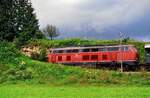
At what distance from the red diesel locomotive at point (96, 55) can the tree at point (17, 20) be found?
10073 mm

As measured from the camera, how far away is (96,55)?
70.9 metres

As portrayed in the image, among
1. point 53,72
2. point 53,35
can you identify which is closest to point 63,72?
point 53,72

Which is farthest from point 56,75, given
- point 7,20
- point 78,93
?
point 7,20

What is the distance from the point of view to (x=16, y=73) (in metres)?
57.9

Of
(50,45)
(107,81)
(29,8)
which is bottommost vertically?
(107,81)

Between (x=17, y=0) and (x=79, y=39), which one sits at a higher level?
(x=17, y=0)

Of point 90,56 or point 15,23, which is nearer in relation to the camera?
point 90,56

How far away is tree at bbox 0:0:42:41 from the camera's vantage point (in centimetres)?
8706

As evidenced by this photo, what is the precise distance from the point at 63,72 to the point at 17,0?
41.2m

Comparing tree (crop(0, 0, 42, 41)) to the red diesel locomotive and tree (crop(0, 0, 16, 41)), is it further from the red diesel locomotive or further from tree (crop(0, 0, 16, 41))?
the red diesel locomotive

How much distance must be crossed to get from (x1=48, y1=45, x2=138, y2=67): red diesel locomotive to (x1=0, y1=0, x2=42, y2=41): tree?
10.1m

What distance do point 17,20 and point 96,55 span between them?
1030 inches

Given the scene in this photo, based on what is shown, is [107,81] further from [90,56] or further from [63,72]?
[90,56]

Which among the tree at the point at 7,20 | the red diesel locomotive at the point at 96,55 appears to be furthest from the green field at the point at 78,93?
the tree at the point at 7,20
